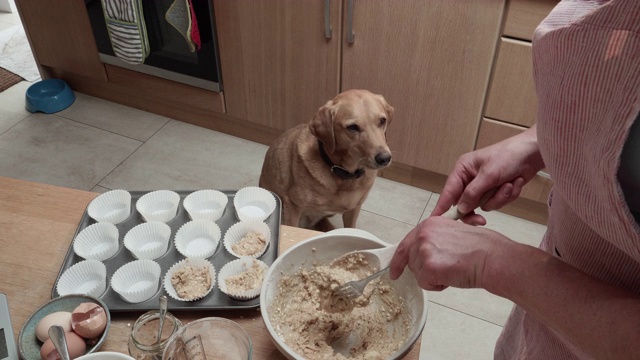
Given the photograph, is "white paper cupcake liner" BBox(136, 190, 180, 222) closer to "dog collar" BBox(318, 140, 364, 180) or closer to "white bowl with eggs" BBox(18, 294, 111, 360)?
"white bowl with eggs" BBox(18, 294, 111, 360)

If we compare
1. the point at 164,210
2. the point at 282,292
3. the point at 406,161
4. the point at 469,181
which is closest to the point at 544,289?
the point at 469,181

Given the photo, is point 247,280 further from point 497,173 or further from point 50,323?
point 497,173

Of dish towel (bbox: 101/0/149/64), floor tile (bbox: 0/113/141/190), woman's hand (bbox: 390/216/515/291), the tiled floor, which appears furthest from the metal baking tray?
floor tile (bbox: 0/113/141/190)

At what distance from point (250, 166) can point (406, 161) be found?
2.39 feet

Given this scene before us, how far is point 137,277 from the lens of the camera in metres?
0.96

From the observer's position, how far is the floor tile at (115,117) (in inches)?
102

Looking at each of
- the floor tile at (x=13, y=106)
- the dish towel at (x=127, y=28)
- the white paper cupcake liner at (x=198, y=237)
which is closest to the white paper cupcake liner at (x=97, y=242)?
the white paper cupcake liner at (x=198, y=237)

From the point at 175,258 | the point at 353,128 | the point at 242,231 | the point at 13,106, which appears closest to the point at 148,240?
the point at 175,258

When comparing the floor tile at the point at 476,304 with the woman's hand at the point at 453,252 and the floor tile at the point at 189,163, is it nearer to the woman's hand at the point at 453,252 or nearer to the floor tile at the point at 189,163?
the floor tile at the point at 189,163

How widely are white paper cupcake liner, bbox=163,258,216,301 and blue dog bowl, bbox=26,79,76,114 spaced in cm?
215

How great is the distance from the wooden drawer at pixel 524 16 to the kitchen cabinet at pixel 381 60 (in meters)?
0.03

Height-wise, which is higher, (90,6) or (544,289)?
(544,289)

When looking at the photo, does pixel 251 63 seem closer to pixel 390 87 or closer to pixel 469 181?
pixel 390 87

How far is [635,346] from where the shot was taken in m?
0.50
